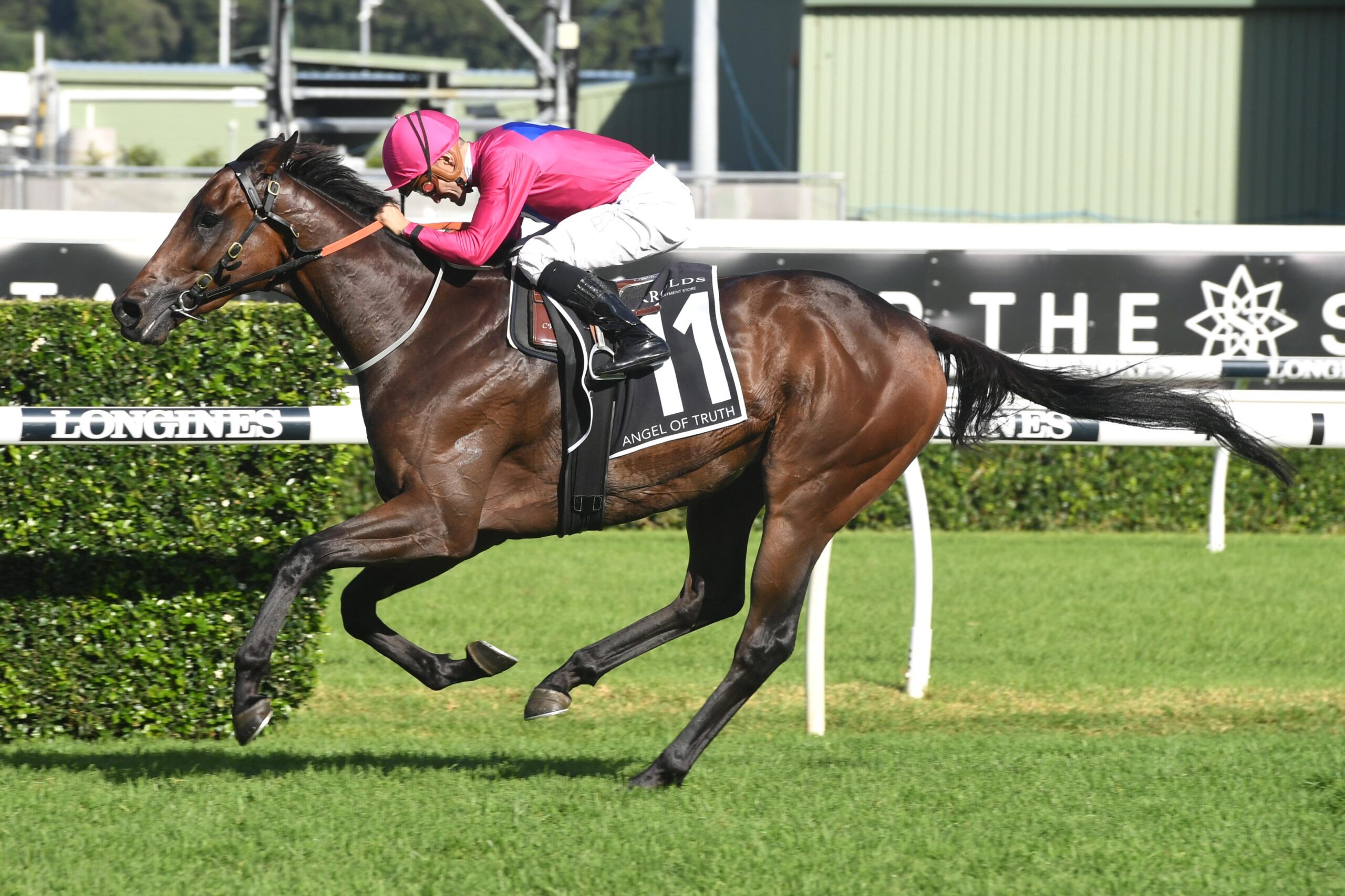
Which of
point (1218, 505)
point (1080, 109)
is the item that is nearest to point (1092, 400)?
point (1218, 505)

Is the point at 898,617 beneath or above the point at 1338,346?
beneath

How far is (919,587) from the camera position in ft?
17.7

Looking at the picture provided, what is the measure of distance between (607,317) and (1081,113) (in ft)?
49.5

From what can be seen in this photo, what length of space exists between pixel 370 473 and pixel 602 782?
192 inches

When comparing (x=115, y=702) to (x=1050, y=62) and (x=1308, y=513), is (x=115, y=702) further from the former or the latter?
(x=1050, y=62)

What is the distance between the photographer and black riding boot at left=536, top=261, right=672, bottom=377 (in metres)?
3.81

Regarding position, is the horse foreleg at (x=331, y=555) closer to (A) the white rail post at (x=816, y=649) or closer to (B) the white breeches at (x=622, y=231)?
(B) the white breeches at (x=622, y=231)

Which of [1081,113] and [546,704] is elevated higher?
[1081,113]

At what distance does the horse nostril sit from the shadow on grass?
1.15 m

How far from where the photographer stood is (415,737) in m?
5.05

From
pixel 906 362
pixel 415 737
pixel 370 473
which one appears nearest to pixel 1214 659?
pixel 906 362

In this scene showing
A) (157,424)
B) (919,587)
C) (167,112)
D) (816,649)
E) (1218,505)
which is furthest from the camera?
(167,112)

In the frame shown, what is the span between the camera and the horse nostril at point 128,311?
3.82m

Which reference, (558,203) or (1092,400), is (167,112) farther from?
(1092,400)
